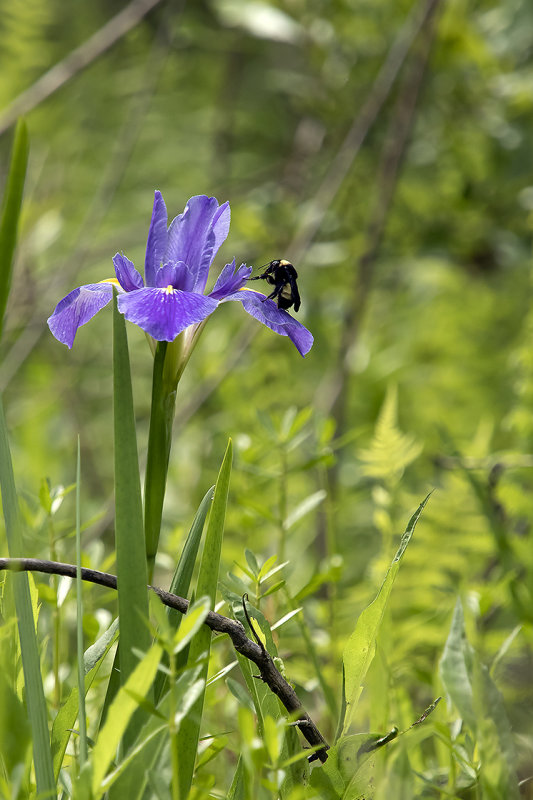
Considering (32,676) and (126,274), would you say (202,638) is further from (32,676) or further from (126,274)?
(126,274)

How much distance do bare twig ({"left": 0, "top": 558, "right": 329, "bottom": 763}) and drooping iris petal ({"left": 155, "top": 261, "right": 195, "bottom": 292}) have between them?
0.23m

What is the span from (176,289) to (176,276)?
3cm

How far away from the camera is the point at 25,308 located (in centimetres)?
169

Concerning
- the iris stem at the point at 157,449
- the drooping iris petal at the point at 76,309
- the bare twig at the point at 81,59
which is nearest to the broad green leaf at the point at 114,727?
the iris stem at the point at 157,449

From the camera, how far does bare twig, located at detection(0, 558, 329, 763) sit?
389 mm

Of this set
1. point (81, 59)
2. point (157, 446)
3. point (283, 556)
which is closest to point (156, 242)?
point (157, 446)

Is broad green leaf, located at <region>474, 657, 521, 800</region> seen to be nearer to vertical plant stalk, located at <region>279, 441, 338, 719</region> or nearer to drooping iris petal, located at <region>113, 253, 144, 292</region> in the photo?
vertical plant stalk, located at <region>279, 441, 338, 719</region>

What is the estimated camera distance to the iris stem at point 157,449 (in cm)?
47

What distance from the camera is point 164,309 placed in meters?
0.48

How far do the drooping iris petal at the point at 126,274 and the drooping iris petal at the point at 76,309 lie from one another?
14 millimetres

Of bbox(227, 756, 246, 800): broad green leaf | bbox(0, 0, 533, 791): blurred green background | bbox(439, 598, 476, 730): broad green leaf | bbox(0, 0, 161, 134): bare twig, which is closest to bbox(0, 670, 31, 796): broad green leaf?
bbox(227, 756, 246, 800): broad green leaf

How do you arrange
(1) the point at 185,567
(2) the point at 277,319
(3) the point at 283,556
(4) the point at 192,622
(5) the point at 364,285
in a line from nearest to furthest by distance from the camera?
(4) the point at 192,622 < (1) the point at 185,567 < (2) the point at 277,319 < (3) the point at 283,556 < (5) the point at 364,285

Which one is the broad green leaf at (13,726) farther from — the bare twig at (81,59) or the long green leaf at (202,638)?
the bare twig at (81,59)

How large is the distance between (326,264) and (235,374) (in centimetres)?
28
